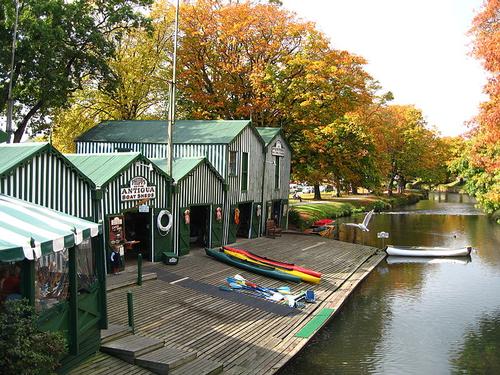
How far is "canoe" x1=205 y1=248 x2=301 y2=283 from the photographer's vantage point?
21.3 meters

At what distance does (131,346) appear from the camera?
11867 millimetres

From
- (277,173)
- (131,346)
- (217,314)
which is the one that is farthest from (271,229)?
(131,346)

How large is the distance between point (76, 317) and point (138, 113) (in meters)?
34.7

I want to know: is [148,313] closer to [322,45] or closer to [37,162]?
[37,162]

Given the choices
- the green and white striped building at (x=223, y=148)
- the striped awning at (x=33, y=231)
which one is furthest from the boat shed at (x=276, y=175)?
the striped awning at (x=33, y=231)

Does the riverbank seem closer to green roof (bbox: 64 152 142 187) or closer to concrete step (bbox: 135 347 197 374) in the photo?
green roof (bbox: 64 152 142 187)

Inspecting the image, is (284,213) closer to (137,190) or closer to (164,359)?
(137,190)

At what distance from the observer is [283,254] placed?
26797mm

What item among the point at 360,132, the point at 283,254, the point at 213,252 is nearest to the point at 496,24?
the point at 360,132

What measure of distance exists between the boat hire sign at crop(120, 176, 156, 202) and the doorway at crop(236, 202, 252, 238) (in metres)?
10.2

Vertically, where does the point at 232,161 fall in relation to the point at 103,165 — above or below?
above

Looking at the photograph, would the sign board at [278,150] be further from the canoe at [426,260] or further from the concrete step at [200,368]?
the concrete step at [200,368]

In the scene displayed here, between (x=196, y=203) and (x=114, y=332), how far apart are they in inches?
478

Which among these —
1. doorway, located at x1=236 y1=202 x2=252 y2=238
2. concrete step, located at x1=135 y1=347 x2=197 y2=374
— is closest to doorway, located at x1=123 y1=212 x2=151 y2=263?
doorway, located at x1=236 y1=202 x2=252 y2=238
